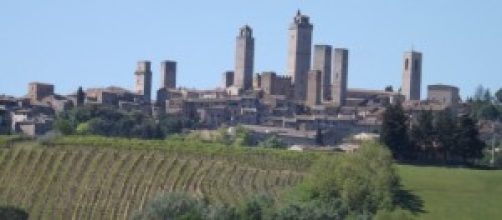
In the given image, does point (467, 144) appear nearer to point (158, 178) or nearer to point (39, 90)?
point (158, 178)

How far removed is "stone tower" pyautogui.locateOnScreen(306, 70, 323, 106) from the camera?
125 metres

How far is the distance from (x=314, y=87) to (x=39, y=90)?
22109 mm

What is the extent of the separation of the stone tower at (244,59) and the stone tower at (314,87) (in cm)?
980

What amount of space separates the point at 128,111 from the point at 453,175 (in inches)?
2209

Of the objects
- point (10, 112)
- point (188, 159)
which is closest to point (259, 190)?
point (188, 159)

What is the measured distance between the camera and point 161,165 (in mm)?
55688

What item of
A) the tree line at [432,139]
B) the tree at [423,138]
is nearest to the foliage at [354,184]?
the tree line at [432,139]

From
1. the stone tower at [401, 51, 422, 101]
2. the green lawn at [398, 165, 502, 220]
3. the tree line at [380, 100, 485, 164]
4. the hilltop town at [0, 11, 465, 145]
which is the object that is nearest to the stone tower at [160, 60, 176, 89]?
the hilltop town at [0, 11, 465, 145]

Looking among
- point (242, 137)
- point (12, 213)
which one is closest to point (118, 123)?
point (242, 137)

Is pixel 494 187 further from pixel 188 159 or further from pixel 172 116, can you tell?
pixel 172 116

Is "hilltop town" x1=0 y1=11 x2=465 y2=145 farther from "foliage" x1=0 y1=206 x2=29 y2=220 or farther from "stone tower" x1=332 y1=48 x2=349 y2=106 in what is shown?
"foliage" x1=0 y1=206 x2=29 y2=220

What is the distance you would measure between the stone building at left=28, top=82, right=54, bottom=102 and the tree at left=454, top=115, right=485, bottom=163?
56.4 m

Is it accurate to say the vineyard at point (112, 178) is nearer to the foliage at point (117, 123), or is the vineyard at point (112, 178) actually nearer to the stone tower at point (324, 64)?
the foliage at point (117, 123)

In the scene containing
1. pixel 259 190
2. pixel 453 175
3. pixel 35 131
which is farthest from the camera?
pixel 35 131
